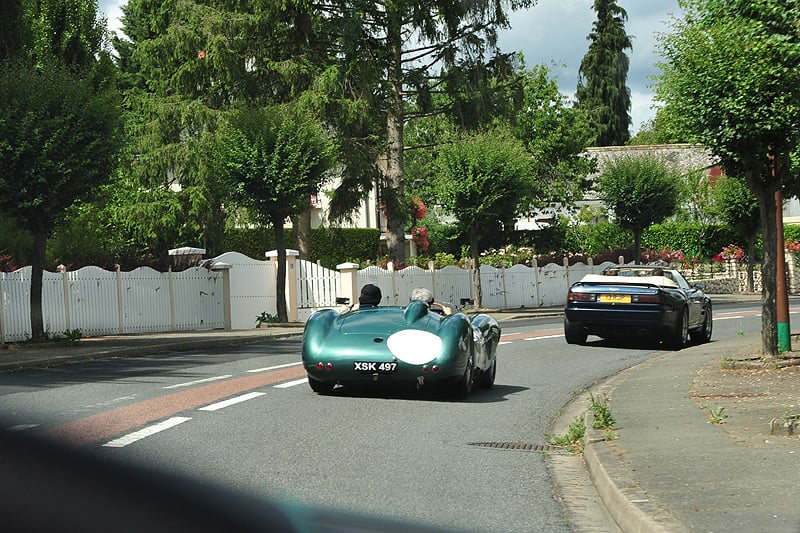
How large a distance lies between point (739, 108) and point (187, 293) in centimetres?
1706

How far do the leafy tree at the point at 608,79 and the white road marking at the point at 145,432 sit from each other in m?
82.1

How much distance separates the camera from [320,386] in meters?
12.4

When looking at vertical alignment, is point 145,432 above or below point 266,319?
below

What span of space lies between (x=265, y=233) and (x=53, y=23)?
93.9 feet

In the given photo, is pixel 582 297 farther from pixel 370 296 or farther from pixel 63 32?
pixel 63 32

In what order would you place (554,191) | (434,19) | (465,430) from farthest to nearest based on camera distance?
(554,191)
(434,19)
(465,430)

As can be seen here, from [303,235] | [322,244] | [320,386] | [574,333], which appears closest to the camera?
[320,386]

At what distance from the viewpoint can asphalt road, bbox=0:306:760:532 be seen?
6.68 meters

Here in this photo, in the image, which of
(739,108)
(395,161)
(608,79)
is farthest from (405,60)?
(608,79)

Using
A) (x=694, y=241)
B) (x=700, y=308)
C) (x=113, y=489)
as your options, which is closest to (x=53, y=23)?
(x=700, y=308)

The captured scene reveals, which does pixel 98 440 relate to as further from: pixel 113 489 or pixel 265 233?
pixel 265 233

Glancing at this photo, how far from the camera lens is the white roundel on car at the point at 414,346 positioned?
37.7ft

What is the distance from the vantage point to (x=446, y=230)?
55125 mm

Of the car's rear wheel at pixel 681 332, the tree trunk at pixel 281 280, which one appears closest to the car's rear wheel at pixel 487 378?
the car's rear wheel at pixel 681 332
